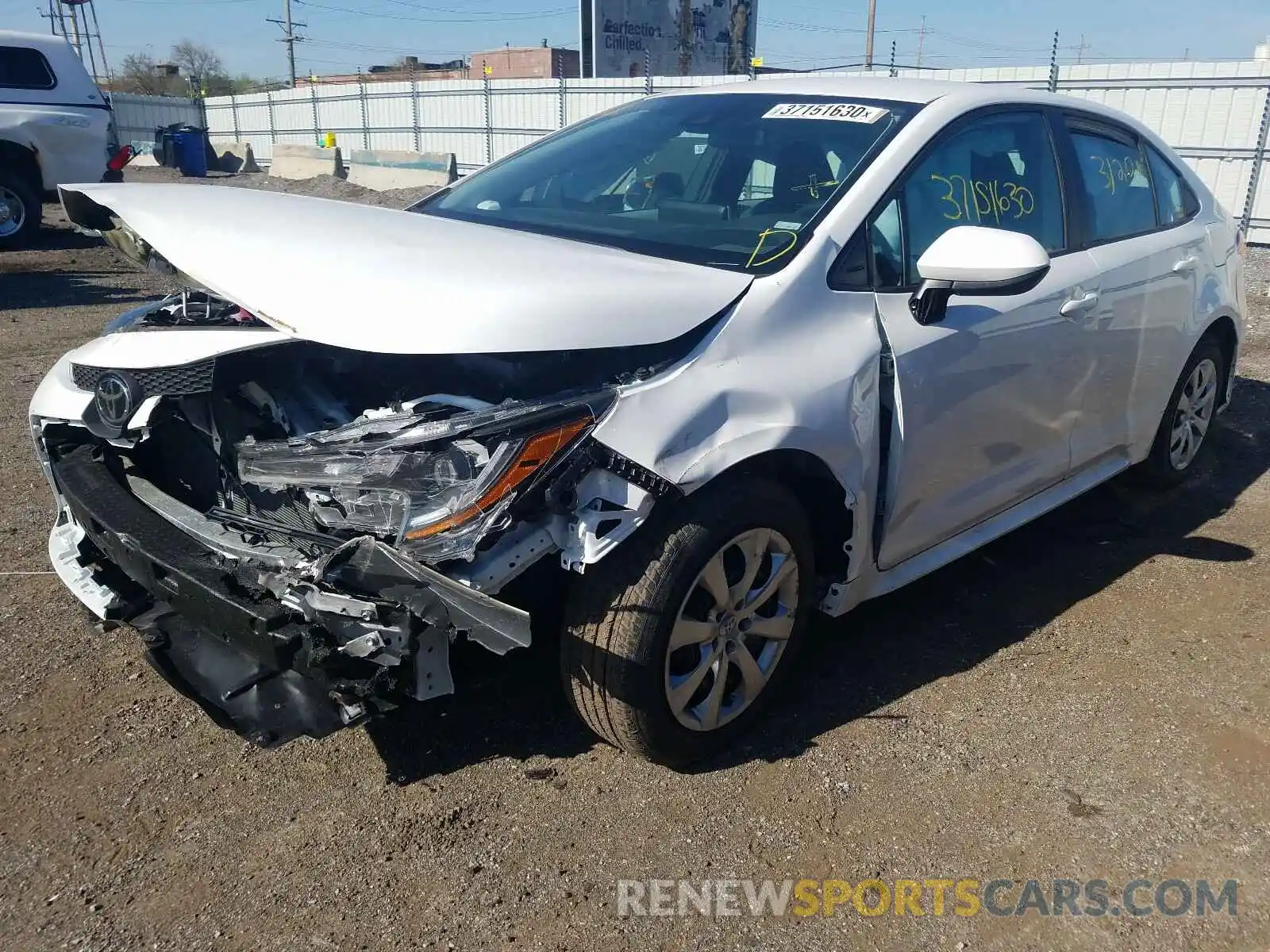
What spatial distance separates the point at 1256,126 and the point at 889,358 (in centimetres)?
1171

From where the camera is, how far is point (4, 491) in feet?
15.1

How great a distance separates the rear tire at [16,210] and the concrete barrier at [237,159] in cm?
1568

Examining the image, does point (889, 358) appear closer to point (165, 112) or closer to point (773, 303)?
point (773, 303)

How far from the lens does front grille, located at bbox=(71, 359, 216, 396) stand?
8.71 ft

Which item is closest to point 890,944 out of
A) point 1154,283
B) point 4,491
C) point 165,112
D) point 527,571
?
point 527,571

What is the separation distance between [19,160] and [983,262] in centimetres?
1267

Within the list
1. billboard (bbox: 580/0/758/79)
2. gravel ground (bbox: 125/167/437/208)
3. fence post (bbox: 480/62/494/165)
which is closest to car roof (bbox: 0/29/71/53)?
gravel ground (bbox: 125/167/437/208)

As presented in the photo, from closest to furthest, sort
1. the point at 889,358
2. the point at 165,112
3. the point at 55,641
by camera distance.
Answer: the point at 889,358 < the point at 55,641 < the point at 165,112

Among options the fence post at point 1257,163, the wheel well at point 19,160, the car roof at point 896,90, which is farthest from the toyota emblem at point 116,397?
the fence post at point 1257,163

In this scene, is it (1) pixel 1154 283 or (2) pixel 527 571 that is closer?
(2) pixel 527 571

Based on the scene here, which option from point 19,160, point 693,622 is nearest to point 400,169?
point 19,160

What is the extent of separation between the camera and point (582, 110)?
1833 cm

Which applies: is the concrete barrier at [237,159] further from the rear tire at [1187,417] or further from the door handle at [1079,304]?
the door handle at [1079,304]

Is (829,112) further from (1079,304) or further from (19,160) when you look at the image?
(19,160)
